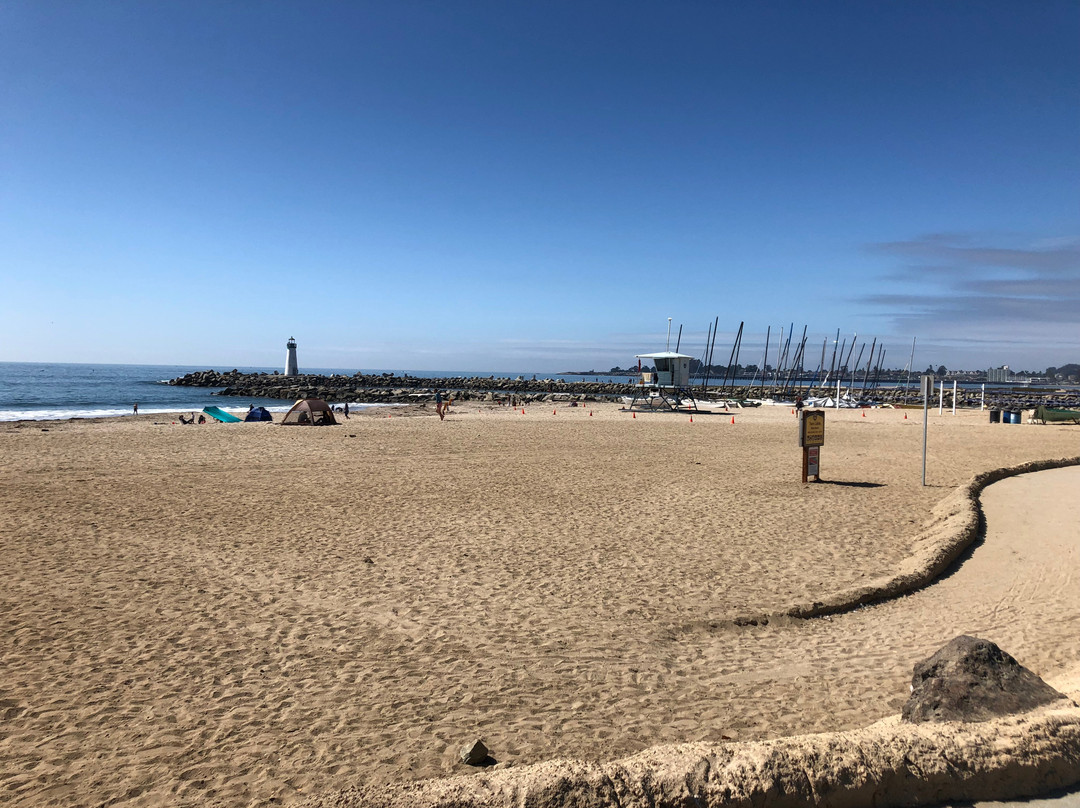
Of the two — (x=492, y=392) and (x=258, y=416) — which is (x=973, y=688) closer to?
(x=258, y=416)

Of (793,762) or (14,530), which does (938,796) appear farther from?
(14,530)

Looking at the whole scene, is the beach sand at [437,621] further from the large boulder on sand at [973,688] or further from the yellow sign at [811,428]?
the yellow sign at [811,428]

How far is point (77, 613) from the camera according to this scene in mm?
5738

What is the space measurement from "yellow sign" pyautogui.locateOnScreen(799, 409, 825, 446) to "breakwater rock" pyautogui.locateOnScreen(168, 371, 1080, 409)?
2836cm

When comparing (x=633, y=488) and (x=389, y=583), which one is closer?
(x=389, y=583)

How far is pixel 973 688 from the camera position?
11.7ft

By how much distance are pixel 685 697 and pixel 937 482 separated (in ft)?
35.8

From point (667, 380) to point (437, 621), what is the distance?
118 ft

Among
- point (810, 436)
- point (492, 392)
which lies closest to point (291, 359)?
point (492, 392)

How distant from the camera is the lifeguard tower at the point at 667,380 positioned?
39.1 metres

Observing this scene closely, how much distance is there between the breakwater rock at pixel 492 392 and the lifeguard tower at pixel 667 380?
26.2ft

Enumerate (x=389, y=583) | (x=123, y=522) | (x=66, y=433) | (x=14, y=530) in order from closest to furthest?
1. (x=389, y=583)
2. (x=14, y=530)
3. (x=123, y=522)
4. (x=66, y=433)

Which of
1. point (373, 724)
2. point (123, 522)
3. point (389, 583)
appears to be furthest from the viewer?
point (123, 522)

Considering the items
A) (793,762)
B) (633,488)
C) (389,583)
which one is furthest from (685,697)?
(633,488)
